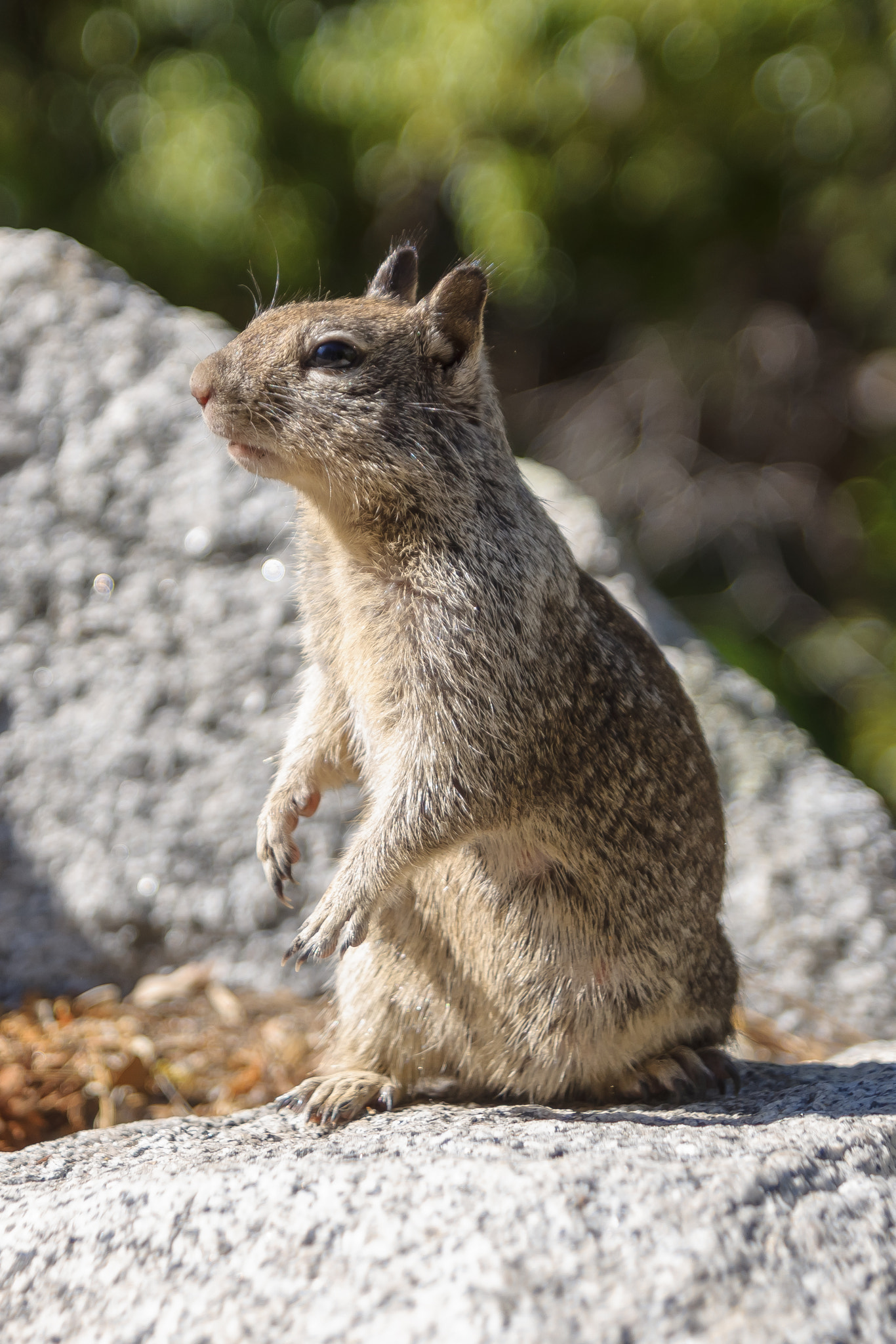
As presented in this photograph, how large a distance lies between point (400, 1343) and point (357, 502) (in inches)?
70.6

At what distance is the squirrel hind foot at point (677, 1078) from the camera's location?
2971mm

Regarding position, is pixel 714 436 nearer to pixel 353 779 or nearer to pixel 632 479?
pixel 632 479

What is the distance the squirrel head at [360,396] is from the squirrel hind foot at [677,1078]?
1.60 metres

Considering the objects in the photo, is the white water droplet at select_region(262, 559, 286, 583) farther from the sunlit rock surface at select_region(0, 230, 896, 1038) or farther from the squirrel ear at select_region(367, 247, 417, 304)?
the squirrel ear at select_region(367, 247, 417, 304)

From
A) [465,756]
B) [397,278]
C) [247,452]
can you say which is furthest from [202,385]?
[465,756]

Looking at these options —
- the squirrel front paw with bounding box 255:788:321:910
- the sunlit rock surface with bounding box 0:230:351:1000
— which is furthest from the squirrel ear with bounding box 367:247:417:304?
the squirrel front paw with bounding box 255:788:321:910

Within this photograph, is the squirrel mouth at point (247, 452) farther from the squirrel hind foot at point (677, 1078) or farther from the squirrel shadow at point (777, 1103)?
the squirrel hind foot at point (677, 1078)

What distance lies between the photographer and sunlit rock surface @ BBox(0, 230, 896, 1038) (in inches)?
153

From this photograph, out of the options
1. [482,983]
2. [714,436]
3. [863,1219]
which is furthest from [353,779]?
[714,436]

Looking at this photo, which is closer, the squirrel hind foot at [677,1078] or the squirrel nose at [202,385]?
the squirrel nose at [202,385]

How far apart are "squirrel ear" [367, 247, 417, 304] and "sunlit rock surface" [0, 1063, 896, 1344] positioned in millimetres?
2295

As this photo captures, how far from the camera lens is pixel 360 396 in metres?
2.83

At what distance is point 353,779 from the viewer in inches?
130

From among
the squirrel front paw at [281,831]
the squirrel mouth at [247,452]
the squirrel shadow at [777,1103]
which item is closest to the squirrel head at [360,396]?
the squirrel mouth at [247,452]
